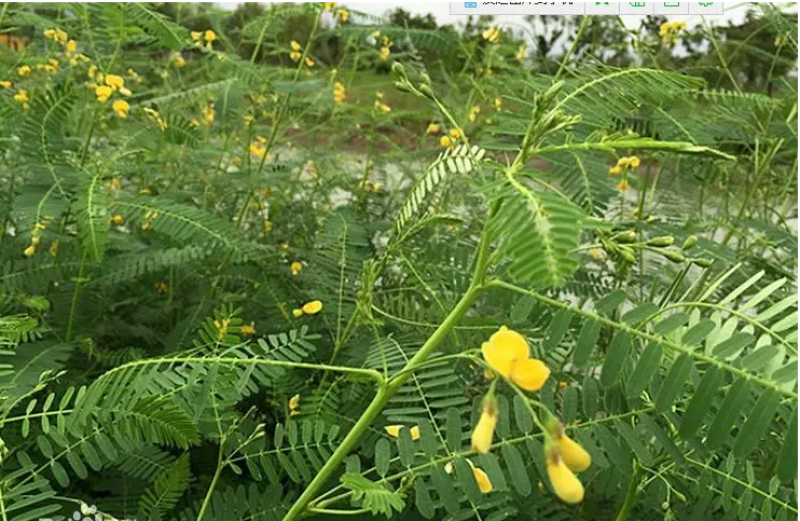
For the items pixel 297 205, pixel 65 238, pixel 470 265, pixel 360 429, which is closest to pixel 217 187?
pixel 297 205

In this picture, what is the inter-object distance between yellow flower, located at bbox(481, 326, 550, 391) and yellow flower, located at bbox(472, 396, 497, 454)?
2 cm

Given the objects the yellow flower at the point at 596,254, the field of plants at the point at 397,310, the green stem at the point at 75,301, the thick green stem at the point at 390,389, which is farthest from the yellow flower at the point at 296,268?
the thick green stem at the point at 390,389

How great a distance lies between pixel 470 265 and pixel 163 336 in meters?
0.47

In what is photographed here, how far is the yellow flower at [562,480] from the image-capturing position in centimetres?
37

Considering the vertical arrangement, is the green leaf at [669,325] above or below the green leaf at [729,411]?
above

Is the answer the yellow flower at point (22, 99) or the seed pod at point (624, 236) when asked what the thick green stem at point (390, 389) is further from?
the yellow flower at point (22, 99)

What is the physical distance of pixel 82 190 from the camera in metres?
0.96

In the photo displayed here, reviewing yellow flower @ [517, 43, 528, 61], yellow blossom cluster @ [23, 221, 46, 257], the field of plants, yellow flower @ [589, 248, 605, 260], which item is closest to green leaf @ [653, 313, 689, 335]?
the field of plants

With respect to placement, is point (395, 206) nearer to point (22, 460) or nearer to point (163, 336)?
point (163, 336)

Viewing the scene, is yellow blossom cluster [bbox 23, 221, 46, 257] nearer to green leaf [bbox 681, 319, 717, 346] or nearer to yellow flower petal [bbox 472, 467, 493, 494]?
yellow flower petal [bbox 472, 467, 493, 494]

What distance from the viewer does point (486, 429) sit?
15.6 inches

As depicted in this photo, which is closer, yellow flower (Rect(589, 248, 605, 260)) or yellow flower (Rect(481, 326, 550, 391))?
yellow flower (Rect(481, 326, 550, 391))

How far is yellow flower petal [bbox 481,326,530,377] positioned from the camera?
394mm

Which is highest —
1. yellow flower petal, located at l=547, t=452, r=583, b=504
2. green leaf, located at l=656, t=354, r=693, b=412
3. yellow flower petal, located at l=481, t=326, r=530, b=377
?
yellow flower petal, located at l=481, t=326, r=530, b=377
